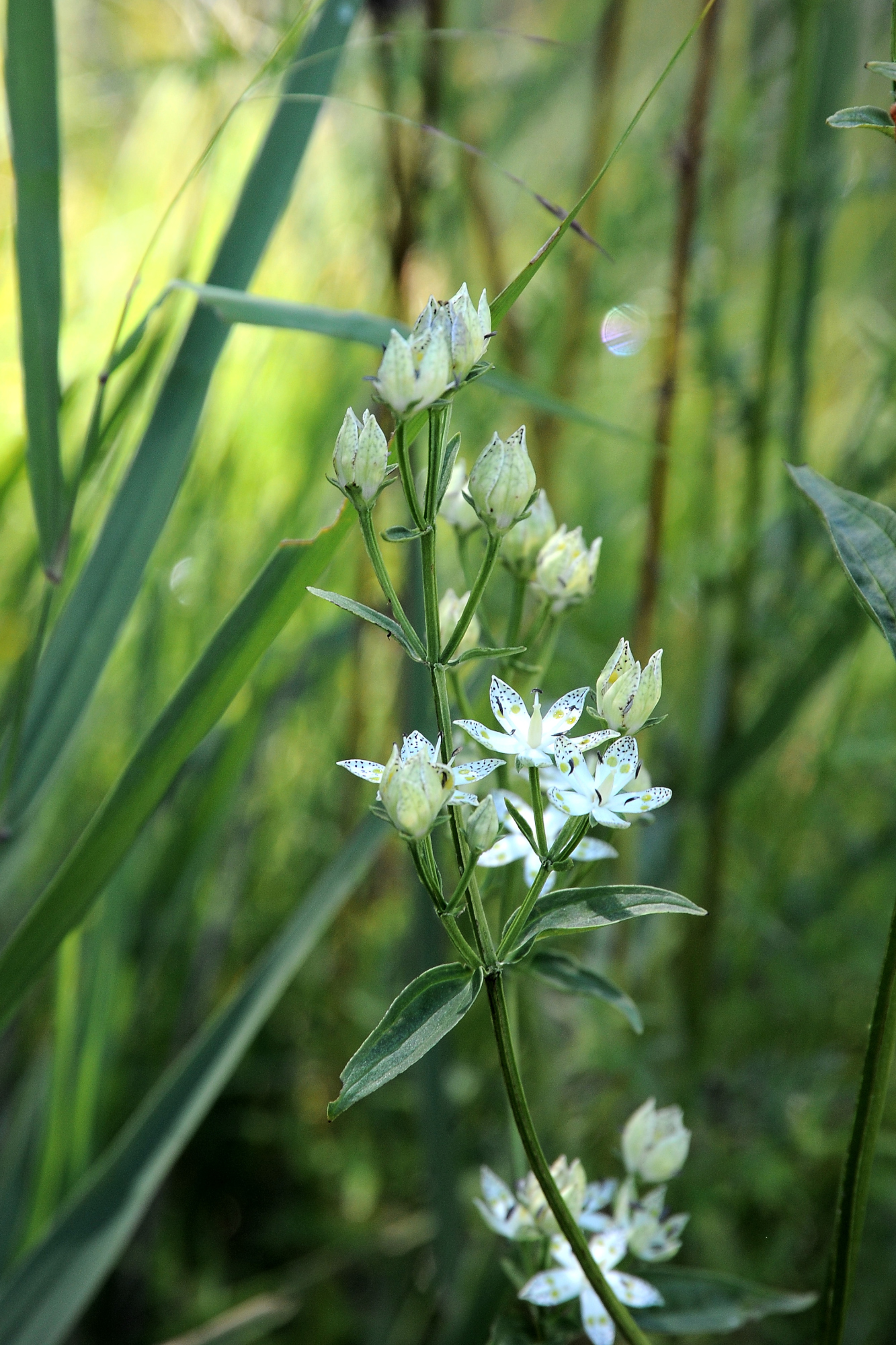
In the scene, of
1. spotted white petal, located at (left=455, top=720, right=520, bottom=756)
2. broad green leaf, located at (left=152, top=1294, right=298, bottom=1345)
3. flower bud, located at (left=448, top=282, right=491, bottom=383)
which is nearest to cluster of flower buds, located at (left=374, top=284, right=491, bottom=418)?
flower bud, located at (left=448, top=282, right=491, bottom=383)

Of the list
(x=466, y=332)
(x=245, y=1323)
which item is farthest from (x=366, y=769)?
(x=245, y=1323)

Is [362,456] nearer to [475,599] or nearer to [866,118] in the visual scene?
[475,599]

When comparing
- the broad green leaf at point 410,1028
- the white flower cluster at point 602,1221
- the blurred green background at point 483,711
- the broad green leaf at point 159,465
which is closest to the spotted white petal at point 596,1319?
A: the white flower cluster at point 602,1221

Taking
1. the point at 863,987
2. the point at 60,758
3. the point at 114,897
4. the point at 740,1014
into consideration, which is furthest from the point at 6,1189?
the point at 863,987

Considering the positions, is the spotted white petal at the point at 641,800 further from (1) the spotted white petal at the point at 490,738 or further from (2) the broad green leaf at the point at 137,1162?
(2) the broad green leaf at the point at 137,1162

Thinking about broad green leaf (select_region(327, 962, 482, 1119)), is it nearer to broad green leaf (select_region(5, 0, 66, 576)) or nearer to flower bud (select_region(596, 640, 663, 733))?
flower bud (select_region(596, 640, 663, 733))

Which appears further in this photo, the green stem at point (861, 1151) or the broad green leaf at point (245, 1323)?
the broad green leaf at point (245, 1323)
